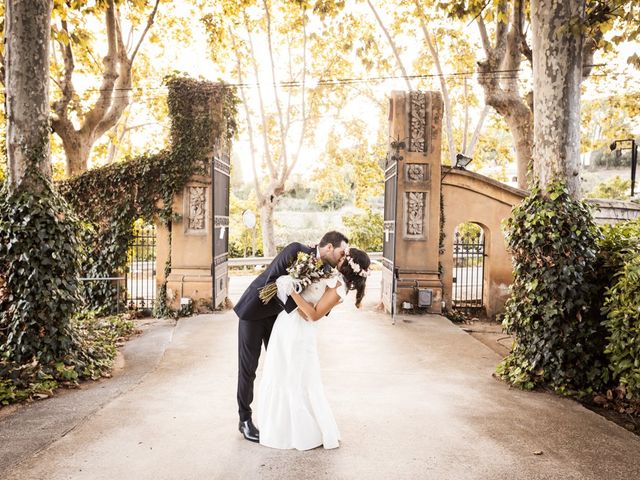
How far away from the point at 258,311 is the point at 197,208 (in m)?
6.96

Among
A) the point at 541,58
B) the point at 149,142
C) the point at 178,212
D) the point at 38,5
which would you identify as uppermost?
the point at 149,142

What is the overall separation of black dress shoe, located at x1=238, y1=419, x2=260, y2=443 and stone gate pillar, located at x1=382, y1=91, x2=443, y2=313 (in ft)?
21.9

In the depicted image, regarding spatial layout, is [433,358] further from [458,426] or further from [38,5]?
[38,5]

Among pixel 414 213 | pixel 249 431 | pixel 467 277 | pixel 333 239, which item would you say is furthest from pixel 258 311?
pixel 467 277

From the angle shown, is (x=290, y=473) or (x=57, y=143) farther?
(x=57, y=143)

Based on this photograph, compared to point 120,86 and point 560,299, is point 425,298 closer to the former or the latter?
point 560,299

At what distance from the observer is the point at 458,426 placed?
4.82 m

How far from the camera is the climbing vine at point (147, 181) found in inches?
428

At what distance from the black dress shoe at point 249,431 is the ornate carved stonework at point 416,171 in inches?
296

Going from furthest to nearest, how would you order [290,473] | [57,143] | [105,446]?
1. [57,143]
2. [105,446]
3. [290,473]

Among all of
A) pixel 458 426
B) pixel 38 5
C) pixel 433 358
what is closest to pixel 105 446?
pixel 458 426

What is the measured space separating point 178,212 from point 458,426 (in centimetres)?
780

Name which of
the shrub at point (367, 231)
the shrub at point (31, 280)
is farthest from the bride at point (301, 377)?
the shrub at point (367, 231)

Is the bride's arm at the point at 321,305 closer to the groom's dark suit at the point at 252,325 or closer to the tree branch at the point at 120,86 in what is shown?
the groom's dark suit at the point at 252,325
